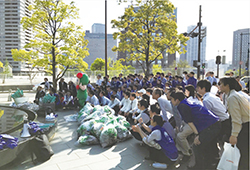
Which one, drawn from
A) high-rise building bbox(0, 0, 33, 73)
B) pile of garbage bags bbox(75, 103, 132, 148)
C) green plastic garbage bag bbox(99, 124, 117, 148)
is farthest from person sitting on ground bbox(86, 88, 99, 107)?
Answer: high-rise building bbox(0, 0, 33, 73)

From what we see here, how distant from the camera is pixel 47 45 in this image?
13.8 metres

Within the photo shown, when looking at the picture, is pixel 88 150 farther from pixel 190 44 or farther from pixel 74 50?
pixel 190 44

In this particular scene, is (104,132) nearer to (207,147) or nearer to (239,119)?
(207,147)

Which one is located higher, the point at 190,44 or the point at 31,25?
the point at 190,44

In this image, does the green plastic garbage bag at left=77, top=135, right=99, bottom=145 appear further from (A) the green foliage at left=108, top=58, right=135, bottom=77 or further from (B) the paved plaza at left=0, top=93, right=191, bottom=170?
(A) the green foliage at left=108, top=58, right=135, bottom=77

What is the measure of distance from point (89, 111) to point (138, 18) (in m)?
11.7

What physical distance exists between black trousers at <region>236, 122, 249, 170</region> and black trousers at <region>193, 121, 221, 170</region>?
0.51 m

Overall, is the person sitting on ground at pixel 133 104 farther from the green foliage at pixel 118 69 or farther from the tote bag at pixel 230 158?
the green foliage at pixel 118 69

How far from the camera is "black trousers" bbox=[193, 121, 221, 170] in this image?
143 inches

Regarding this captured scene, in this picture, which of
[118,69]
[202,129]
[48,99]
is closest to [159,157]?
[202,129]

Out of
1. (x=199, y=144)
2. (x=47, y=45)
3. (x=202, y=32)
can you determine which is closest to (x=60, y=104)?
(x=47, y=45)

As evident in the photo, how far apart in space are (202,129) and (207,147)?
1.24 ft

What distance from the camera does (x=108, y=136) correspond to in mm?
5305

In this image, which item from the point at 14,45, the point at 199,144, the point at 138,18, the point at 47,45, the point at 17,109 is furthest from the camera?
the point at 14,45
